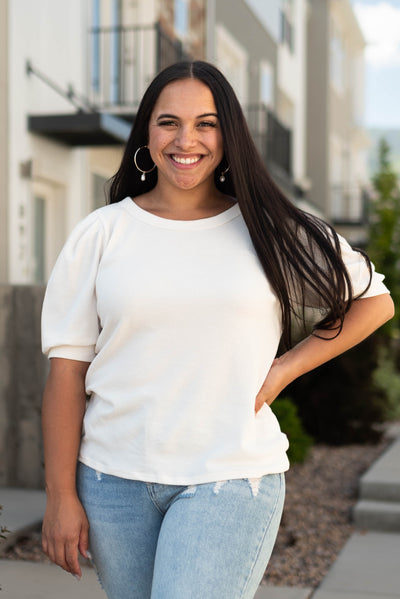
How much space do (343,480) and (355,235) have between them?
2074 cm

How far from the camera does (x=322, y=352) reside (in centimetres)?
246

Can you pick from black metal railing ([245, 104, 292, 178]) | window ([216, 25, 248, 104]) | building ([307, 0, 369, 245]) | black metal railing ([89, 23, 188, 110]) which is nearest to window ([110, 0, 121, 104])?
black metal railing ([89, 23, 188, 110])

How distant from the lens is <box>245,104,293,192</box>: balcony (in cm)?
1559

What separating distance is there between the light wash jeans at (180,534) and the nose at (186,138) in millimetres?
824

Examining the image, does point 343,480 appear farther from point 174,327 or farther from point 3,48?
point 174,327

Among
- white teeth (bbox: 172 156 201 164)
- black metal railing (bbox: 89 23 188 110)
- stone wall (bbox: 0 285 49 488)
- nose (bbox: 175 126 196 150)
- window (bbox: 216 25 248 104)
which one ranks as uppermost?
window (bbox: 216 25 248 104)

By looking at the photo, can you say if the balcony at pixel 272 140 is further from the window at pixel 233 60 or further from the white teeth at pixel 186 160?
the white teeth at pixel 186 160

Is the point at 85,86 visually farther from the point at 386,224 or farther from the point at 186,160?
the point at 386,224

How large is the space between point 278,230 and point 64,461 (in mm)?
765

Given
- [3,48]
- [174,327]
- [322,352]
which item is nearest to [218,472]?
[174,327]

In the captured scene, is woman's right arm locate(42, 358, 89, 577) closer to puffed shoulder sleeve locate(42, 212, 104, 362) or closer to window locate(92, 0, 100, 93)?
puffed shoulder sleeve locate(42, 212, 104, 362)

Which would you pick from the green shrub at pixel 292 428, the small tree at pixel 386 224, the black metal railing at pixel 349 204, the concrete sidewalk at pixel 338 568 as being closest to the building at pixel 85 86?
the small tree at pixel 386 224

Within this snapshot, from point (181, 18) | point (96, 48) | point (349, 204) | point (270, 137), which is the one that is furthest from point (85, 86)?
point (349, 204)

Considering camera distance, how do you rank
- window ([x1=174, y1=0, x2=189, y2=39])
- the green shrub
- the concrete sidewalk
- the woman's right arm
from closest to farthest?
the woman's right arm → the concrete sidewalk → the green shrub → window ([x1=174, y1=0, x2=189, y2=39])
